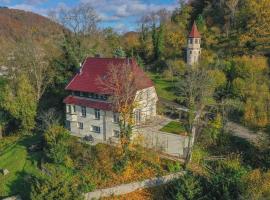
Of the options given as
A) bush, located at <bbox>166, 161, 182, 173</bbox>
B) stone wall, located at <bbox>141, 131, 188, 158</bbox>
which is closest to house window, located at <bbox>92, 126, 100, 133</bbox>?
stone wall, located at <bbox>141, 131, 188, 158</bbox>

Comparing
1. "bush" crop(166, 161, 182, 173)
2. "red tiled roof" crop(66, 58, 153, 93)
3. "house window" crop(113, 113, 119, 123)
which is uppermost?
"red tiled roof" crop(66, 58, 153, 93)

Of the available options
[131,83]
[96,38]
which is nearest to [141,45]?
[96,38]

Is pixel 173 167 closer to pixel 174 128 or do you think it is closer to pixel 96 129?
pixel 174 128

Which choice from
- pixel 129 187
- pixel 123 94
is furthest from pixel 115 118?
pixel 129 187

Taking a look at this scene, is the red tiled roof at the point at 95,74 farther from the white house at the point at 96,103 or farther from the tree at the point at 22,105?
the tree at the point at 22,105

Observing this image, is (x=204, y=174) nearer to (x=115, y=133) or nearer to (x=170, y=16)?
(x=115, y=133)

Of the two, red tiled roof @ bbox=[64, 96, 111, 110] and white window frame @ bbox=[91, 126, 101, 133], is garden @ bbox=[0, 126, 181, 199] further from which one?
red tiled roof @ bbox=[64, 96, 111, 110]
